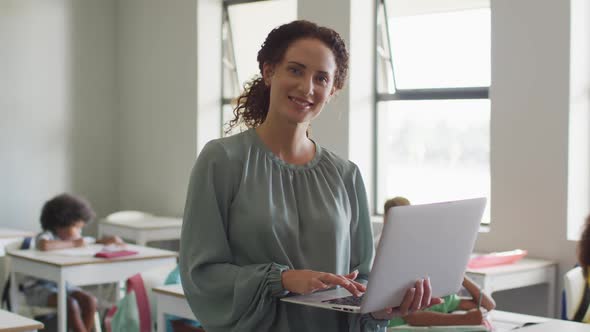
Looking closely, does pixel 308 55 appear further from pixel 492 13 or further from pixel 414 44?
pixel 414 44

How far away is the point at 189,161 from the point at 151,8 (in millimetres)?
1313

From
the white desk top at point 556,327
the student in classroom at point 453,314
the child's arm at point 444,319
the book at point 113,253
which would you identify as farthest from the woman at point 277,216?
the book at point 113,253

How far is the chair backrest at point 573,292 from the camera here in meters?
3.62

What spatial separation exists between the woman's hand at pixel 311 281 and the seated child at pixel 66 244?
3.47 meters

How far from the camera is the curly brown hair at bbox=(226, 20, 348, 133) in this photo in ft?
5.45

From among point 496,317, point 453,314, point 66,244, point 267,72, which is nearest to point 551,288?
point 496,317

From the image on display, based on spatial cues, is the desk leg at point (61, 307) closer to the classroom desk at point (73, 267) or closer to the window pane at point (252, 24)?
the classroom desk at point (73, 267)

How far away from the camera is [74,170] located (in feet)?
22.5

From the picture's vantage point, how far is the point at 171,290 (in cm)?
338

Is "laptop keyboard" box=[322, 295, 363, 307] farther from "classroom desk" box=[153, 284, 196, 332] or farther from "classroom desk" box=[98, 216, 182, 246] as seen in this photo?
"classroom desk" box=[98, 216, 182, 246]

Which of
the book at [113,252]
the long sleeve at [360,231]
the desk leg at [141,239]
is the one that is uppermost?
the long sleeve at [360,231]

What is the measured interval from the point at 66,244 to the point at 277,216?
3468mm

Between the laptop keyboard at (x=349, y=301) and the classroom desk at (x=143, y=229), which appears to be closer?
the laptop keyboard at (x=349, y=301)

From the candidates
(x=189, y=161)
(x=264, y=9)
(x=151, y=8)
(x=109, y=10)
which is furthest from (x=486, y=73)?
(x=109, y=10)
